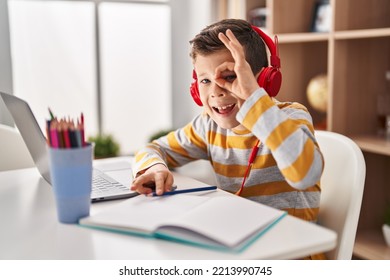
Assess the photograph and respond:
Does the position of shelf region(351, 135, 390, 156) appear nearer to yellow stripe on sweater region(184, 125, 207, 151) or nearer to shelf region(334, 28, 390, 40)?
shelf region(334, 28, 390, 40)

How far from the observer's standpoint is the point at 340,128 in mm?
1698

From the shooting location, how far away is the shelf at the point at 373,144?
151cm

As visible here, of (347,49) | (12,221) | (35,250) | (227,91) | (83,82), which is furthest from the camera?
(83,82)

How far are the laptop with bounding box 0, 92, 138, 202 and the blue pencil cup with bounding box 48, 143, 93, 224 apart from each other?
0.36ft

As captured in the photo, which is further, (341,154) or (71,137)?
(341,154)

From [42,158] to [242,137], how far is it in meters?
0.39

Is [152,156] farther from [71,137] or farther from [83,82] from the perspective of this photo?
[83,82]

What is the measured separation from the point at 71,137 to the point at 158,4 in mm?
1814

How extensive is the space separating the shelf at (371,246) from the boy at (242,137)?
0.72 m

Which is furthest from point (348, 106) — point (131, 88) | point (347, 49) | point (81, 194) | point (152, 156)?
point (81, 194)

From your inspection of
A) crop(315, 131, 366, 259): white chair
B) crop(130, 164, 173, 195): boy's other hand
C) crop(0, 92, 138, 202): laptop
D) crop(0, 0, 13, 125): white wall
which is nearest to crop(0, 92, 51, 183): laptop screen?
crop(0, 92, 138, 202): laptop

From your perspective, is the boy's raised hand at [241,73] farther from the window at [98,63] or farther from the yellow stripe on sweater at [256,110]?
the window at [98,63]

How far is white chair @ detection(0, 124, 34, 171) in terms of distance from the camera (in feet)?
4.20

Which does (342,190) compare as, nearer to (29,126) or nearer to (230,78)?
(230,78)
